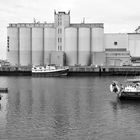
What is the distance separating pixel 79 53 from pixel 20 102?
72591mm

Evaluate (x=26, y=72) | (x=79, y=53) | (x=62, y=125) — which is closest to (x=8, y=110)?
(x=62, y=125)

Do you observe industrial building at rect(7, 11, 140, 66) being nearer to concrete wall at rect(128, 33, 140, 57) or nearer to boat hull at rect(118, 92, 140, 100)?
concrete wall at rect(128, 33, 140, 57)

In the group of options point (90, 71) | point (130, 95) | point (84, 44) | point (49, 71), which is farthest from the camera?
point (84, 44)

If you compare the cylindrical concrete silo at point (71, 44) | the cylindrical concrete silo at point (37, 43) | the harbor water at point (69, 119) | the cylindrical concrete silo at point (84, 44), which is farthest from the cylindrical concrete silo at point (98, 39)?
the harbor water at point (69, 119)

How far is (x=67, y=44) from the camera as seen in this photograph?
109938 millimetres

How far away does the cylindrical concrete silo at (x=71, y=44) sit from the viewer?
355 feet

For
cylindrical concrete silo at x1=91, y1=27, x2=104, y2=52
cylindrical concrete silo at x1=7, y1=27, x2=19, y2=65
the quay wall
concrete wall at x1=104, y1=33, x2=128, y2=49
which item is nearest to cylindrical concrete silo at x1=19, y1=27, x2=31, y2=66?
cylindrical concrete silo at x1=7, y1=27, x2=19, y2=65

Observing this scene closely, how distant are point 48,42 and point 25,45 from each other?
25.1ft

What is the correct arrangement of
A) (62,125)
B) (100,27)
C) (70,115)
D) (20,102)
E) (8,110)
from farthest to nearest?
(100,27) < (20,102) < (8,110) < (70,115) < (62,125)

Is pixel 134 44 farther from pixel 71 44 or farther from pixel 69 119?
pixel 69 119


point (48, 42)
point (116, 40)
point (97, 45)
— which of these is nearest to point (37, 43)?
point (48, 42)

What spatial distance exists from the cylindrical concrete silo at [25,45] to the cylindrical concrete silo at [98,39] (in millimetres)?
21109

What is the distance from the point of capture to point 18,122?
90.1ft

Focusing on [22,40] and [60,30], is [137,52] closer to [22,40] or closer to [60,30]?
[60,30]
